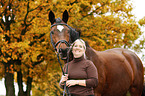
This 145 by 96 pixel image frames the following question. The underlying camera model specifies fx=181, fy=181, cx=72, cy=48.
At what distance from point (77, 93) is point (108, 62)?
2243mm

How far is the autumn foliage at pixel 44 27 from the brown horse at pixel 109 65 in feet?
16.1

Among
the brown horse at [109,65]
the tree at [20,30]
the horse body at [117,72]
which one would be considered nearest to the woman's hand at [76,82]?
the brown horse at [109,65]

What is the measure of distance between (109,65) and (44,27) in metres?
5.79

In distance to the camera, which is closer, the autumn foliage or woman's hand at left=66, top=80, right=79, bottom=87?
woman's hand at left=66, top=80, right=79, bottom=87

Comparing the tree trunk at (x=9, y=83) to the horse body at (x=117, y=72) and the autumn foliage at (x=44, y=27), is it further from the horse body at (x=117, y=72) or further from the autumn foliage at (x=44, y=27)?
the horse body at (x=117, y=72)

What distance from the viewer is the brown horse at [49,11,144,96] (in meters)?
3.68

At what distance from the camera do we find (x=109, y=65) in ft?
14.6

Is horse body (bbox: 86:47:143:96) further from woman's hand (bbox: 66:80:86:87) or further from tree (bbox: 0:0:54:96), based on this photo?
tree (bbox: 0:0:54:96)

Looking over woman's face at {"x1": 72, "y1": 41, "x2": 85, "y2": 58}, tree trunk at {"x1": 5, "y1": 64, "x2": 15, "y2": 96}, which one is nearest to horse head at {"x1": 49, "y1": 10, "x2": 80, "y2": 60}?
woman's face at {"x1": 72, "y1": 41, "x2": 85, "y2": 58}

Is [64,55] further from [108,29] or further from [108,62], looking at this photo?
[108,29]

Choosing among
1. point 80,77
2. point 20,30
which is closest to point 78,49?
point 80,77

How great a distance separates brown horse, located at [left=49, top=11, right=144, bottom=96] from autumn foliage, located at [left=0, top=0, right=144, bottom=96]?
491 centimetres

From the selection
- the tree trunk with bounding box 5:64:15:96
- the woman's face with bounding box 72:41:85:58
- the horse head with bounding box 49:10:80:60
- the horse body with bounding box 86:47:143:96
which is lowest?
the tree trunk with bounding box 5:64:15:96

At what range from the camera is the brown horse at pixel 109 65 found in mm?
3680
